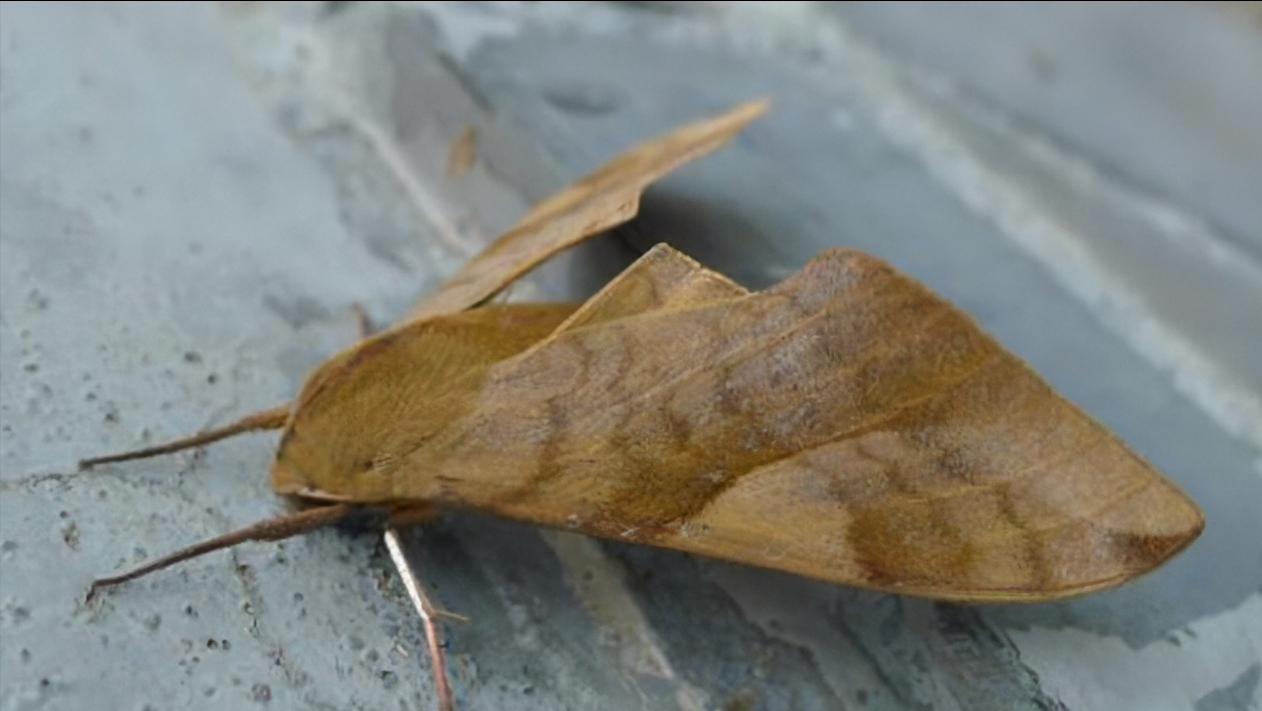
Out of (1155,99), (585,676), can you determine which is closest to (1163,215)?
(1155,99)

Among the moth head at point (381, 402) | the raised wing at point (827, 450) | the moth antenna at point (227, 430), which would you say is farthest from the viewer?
the moth antenna at point (227, 430)

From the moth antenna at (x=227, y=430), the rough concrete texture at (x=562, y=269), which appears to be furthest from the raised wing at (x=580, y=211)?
the moth antenna at (x=227, y=430)

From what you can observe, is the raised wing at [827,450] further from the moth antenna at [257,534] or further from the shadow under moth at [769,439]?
the moth antenna at [257,534]

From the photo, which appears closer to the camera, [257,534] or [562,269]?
[257,534]

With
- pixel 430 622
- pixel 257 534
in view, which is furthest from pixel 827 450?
pixel 257 534

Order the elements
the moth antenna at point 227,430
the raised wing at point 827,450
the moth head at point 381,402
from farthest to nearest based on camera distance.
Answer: the moth antenna at point 227,430, the moth head at point 381,402, the raised wing at point 827,450

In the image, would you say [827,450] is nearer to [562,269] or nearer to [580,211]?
[580,211]

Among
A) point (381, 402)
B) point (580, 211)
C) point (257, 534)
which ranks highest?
point (580, 211)
